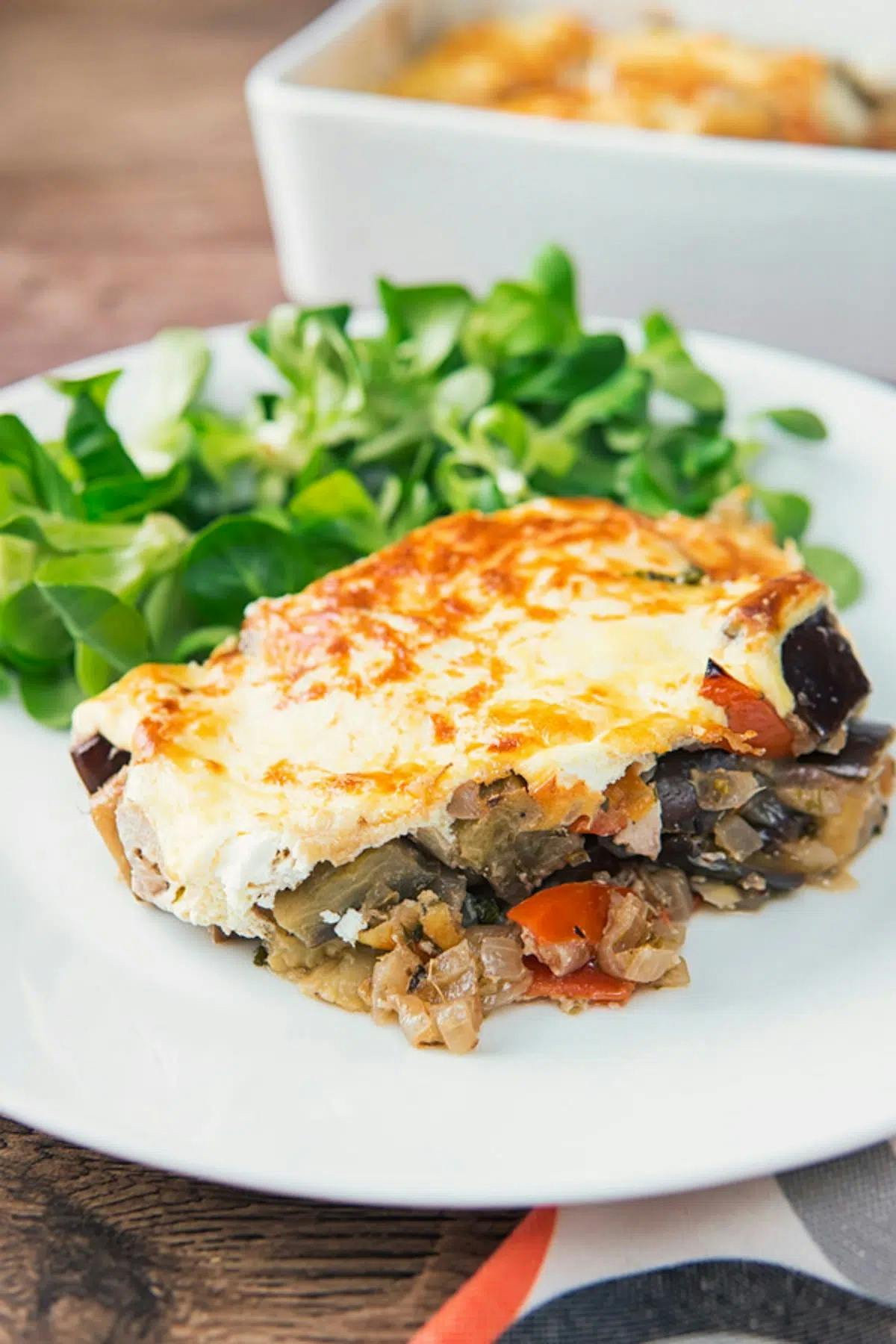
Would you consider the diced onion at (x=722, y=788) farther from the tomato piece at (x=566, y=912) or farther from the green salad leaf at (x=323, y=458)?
the green salad leaf at (x=323, y=458)

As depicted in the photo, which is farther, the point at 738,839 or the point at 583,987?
the point at 738,839

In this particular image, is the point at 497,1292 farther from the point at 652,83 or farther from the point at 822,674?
the point at 652,83

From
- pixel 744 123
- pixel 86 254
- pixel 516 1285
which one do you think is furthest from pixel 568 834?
pixel 86 254

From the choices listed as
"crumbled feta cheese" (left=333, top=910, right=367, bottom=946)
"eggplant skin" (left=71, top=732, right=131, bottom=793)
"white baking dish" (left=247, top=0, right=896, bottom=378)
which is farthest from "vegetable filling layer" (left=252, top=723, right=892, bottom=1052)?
"white baking dish" (left=247, top=0, right=896, bottom=378)

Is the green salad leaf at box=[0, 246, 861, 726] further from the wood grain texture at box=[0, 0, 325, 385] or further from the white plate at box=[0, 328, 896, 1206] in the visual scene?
the wood grain texture at box=[0, 0, 325, 385]

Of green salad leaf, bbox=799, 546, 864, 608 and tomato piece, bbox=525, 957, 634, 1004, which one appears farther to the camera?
green salad leaf, bbox=799, 546, 864, 608

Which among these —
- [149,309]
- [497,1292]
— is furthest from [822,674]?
[149,309]

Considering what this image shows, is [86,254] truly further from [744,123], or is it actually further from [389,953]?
[389,953]
